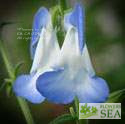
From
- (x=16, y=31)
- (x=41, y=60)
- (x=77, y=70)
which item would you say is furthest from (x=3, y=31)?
(x=77, y=70)

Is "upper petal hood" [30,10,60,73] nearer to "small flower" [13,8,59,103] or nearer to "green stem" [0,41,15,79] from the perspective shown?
"small flower" [13,8,59,103]

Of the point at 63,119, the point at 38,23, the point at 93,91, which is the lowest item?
the point at 63,119

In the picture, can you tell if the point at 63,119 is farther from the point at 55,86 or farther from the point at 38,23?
the point at 38,23

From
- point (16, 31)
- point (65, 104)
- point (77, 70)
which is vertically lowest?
point (65, 104)

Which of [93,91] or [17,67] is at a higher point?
[17,67]

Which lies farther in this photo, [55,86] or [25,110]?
[25,110]

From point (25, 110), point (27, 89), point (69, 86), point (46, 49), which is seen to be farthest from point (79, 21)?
point (25, 110)

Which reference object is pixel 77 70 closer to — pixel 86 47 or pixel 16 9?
pixel 86 47

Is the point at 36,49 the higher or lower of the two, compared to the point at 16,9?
lower
